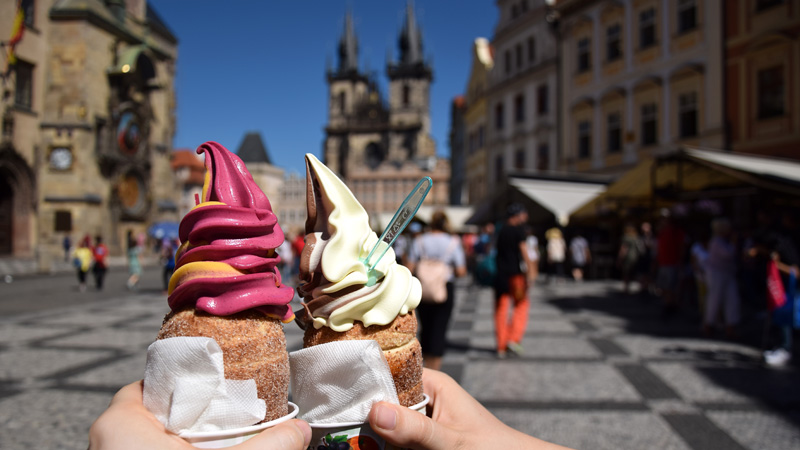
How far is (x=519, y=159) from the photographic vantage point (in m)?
26.8

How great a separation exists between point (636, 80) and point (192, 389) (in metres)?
20.3

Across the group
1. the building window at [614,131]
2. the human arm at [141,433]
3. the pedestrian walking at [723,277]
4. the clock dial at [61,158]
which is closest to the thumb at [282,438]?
the human arm at [141,433]

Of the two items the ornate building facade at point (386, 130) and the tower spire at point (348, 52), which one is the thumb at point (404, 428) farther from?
the tower spire at point (348, 52)

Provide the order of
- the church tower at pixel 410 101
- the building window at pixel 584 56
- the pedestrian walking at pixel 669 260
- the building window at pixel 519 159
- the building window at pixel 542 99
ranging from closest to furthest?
the pedestrian walking at pixel 669 260, the building window at pixel 584 56, the building window at pixel 542 99, the building window at pixel 519 159, the church tower at pixel 410 101

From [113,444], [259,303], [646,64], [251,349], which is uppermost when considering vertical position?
[646,64]

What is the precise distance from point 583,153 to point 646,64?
4.34 metres

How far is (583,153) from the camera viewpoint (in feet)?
69.8

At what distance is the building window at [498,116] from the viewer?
94.7 feet

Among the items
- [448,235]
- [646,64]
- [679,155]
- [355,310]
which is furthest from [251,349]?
[646,64]

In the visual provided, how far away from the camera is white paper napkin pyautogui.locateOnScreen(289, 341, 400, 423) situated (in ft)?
4.11

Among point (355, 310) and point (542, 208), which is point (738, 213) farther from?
point (355, 310)

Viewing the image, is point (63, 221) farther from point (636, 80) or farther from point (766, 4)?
point (766, 4)

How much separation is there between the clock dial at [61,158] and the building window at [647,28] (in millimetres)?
25292

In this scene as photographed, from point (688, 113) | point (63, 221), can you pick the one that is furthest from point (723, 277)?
point (63, 221)
